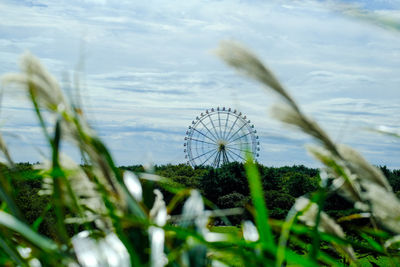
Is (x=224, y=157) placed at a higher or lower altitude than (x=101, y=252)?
higher

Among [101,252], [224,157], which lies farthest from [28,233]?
[224,157]

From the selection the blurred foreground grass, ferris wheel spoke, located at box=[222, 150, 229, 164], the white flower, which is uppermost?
ferris wheel spoke, located at box=[222, 150, 229, 164]

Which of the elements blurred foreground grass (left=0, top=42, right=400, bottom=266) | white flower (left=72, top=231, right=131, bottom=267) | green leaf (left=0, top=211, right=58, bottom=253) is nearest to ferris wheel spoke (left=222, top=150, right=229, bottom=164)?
blurred foreground grass (left=0, top=42, right=400, bottom=266)

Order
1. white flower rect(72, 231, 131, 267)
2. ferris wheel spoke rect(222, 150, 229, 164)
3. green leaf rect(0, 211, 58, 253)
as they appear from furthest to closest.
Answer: ferris wheel spoke rect(222, 150, 229, 164)
white flower rect(72, 231, 131, 267)
green leaf rect(0, 211, 58, 253)

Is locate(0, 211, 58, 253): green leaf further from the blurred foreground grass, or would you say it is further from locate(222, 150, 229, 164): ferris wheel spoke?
locate(222, 150, 229, 164): ferris wheel spoke

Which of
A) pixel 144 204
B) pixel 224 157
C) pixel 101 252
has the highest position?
pixel 224 157

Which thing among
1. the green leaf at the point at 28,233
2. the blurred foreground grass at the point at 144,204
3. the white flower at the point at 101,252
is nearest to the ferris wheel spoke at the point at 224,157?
the blurred foreground grass at the point at 144,204

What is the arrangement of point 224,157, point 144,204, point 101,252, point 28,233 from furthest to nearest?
point 224,157 < point 144,204 < point 101,252 < point 28,233

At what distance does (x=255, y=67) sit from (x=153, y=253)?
1.56 ft

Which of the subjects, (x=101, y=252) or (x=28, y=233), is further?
(x=101, y=252)

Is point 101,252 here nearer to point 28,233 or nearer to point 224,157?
point 28,233

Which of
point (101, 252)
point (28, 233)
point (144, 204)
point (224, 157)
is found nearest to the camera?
point (28, 233)

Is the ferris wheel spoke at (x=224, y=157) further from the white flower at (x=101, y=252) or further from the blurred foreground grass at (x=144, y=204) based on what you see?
the white flower at (x=101, y=252)

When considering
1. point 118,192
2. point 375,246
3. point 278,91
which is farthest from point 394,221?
point 118,192
